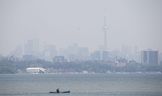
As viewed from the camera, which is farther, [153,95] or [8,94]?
[8,94]

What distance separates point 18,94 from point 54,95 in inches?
253

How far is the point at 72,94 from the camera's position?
92188 mm

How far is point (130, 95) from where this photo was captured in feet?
295

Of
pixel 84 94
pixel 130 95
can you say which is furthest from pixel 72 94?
pixel 130 95

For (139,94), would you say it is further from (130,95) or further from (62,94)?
(62,94)

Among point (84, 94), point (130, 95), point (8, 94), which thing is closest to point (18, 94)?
point (8, 94)

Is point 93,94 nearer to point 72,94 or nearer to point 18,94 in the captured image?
point 72,94

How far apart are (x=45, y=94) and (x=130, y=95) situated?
10642 millimetres

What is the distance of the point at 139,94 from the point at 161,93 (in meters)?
2.79

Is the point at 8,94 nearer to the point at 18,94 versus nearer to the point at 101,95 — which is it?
the point at 18,94

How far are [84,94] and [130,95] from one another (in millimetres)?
5954

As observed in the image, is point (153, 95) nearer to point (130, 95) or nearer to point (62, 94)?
point (130, 95)

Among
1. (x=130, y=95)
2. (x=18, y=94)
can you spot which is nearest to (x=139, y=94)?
(x=130, y=95)

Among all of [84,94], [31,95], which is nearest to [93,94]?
[84,94]
